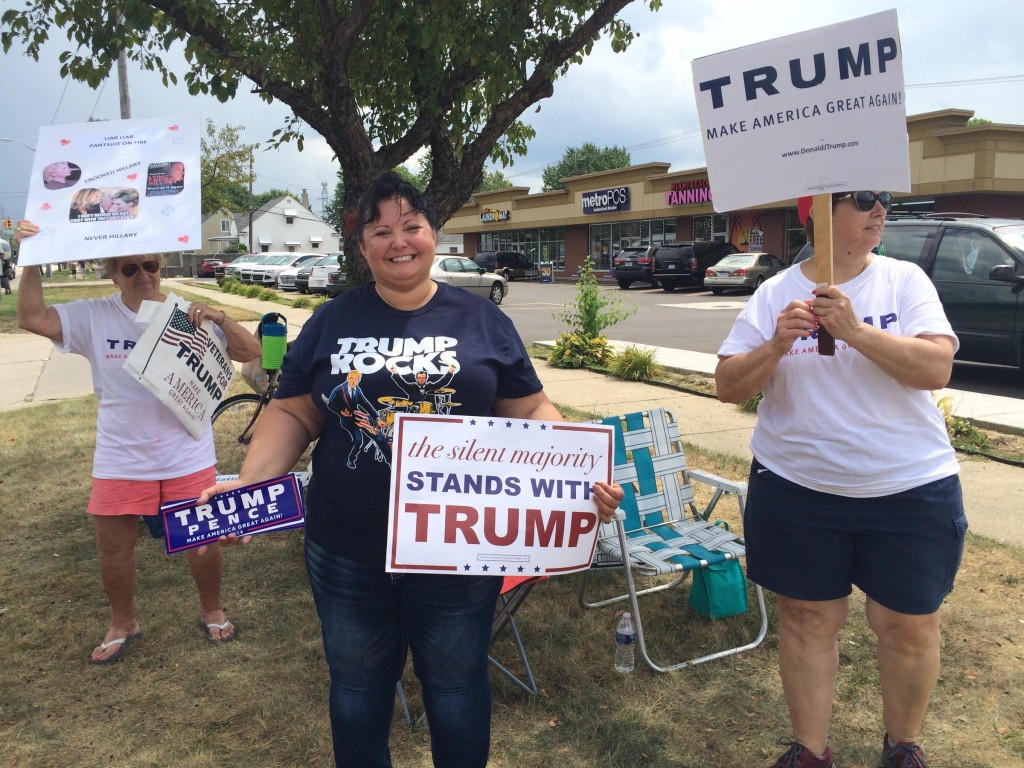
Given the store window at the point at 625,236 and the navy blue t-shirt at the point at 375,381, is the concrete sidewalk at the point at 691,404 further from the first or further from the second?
the store window at the point at 625,236

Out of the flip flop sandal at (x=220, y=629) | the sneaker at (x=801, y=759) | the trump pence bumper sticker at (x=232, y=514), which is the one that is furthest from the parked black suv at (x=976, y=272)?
the trump pence bumper sticker at (x=232, y=514)

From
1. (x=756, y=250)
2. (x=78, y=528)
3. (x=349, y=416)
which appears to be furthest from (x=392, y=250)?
(x=756, y=250)

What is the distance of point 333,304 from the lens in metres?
2.19

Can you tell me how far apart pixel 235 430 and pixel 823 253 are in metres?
5.87

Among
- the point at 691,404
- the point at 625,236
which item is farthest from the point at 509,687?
the point at 625,236

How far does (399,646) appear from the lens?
2230 mm

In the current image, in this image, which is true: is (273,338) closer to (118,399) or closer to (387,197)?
(118,399)

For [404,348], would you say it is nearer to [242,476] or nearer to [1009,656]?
[242,476]

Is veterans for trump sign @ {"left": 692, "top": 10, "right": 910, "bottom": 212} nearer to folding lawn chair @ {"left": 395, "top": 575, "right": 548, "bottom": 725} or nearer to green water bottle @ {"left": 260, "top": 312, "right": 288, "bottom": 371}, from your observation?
folding lawn chair @ {"left": 395, "top": 575, "right": 548, "bottom": 725}

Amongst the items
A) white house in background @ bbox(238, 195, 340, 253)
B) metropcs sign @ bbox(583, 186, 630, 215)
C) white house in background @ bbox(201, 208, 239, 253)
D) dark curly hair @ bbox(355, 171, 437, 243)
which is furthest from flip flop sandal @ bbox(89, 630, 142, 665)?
white house in background @ bbox(201, 208, 239, 253)

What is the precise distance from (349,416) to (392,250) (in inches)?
17.6

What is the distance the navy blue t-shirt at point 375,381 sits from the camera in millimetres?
2055

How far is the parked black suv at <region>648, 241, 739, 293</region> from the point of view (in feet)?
91.4

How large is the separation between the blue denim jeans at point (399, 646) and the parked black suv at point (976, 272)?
716 centimetres
